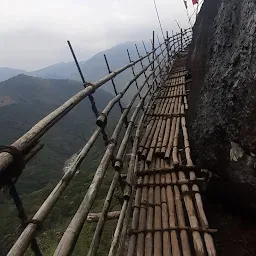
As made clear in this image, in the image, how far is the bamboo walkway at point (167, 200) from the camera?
274 cm

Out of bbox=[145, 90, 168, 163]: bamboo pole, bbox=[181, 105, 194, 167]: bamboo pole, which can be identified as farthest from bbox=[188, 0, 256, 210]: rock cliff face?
bbox=[145, 90, 168, 163]: bamboo pole

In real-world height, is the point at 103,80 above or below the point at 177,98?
above

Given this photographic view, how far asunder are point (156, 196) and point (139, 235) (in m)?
0.65

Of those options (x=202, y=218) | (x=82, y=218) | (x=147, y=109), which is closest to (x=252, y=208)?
(x=202, y=218)

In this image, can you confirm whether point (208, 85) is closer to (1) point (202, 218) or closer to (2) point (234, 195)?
(2) point (234, 195)

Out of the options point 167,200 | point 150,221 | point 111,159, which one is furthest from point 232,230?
point 111,159

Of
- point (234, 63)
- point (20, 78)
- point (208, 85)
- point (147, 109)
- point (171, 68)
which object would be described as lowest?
point (20, 78)

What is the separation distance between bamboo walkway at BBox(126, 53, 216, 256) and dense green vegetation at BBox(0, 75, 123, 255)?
1.34m

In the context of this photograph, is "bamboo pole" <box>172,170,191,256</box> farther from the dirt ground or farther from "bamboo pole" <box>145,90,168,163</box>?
the dirt ground

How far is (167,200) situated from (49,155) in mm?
44589

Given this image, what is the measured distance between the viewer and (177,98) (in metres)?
6.63

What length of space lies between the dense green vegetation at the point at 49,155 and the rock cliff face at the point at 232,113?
2.12m

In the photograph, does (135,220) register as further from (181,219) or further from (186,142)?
(186,142)

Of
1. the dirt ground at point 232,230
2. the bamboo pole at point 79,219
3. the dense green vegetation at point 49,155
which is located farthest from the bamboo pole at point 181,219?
the dense green vegetation at point 49,155
